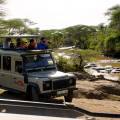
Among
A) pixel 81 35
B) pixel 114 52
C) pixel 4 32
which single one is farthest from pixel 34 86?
pixel 81 35

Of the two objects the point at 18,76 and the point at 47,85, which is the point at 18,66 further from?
the point at 47,85

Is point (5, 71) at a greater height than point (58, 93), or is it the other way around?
point (5, 71)

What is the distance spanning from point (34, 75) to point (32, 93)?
1.98ft

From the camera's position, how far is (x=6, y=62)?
1511cm

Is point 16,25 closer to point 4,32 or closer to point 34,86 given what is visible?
point 4,32

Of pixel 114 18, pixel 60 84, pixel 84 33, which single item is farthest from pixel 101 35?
pixel 60 84

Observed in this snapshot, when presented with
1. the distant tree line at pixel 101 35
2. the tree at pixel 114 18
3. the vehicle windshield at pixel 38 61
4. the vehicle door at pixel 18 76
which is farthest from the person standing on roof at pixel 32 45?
the tree at pixel 114 18

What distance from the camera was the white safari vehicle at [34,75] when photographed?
13.3 metres

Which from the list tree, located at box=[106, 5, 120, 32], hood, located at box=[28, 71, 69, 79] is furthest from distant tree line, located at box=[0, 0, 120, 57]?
hood, located at box=[28, 71, 69, 79]

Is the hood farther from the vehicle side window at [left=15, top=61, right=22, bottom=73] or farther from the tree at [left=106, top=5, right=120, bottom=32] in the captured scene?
the tree at [left=106, top=5, right=120, bottom=32]

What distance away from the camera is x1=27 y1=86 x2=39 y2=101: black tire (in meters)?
13.4

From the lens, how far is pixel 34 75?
13586 millimetres

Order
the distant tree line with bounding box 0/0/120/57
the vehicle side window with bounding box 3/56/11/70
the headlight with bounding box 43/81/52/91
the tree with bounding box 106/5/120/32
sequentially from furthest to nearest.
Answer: the tree with bounding box 106/5/120/32 → the distant tree line with bounding box 0/0/120/57 → the vehicle side window with bounding box 3/56/11/70 → the headlight with bounding box 43/81/52/91

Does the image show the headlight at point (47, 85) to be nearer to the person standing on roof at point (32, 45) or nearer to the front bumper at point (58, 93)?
the front bumper at point (58, 93)
